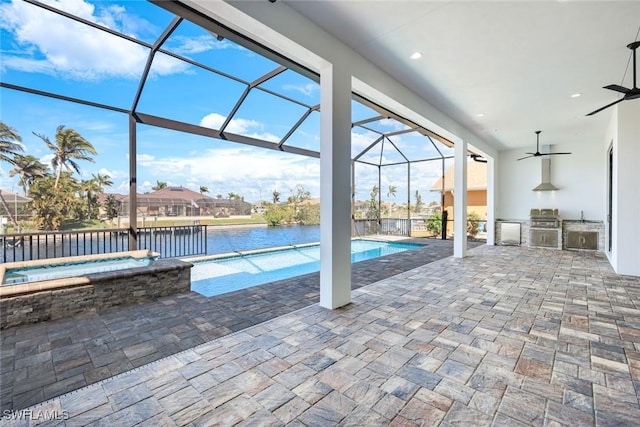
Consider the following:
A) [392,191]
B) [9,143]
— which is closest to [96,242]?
[9,143]

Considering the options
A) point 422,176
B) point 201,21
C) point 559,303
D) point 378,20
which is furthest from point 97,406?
point 422,176

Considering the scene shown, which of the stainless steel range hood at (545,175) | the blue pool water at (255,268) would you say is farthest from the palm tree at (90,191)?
the stainless steel range hood at (545,175)

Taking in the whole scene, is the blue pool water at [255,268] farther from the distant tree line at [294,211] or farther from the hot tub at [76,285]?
the distant tree line at [294,211]

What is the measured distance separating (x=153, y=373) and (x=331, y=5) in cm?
351

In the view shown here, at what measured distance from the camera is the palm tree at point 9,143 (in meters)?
4.03

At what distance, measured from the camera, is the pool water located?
12.1ft

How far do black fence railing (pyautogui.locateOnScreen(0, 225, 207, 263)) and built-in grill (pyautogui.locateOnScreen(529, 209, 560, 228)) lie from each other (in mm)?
9450

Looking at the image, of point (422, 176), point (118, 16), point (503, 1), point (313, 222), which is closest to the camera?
point (503, 1)

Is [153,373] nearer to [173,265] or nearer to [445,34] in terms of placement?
[173,265]

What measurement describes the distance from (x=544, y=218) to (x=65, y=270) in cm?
1116

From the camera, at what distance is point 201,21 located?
2.89m

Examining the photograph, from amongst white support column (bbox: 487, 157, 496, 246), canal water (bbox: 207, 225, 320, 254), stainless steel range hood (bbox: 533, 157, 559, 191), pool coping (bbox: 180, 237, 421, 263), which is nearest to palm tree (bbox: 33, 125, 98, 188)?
pool coping (bbox: 180, 237, 421, 263)

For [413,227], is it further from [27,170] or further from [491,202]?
[27,170]

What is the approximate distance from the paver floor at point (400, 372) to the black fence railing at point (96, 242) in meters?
3.92
